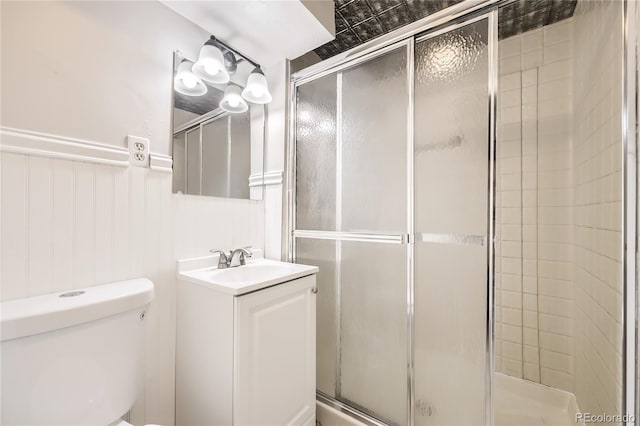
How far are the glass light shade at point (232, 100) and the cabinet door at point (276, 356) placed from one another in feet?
3.53

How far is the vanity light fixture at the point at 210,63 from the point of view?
132 centimetres

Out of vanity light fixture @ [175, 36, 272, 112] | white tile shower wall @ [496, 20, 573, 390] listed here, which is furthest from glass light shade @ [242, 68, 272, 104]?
white tile shower wall @ [496, 20, 573, 390]

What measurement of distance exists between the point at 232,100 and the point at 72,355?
136 centimetres

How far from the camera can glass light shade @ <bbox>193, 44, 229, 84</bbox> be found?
1.32 meters

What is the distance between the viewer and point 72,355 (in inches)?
31.2

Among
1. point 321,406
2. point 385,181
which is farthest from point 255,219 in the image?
point 321,406

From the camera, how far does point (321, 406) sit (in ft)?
5.11

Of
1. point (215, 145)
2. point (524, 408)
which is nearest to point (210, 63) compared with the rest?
point (215, 145)

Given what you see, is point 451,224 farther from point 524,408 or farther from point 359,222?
point 524,408

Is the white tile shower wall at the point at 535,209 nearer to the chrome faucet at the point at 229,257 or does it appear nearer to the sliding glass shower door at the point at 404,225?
the sliding glass shower door at the point at 404,225

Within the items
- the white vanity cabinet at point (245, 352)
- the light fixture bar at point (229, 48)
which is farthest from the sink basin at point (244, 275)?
the light fixture bar at point (229, 48)

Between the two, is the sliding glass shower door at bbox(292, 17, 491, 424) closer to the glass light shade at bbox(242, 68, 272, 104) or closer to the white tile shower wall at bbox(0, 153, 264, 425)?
the glass light shade at bbox(242, 68, 272, 104)

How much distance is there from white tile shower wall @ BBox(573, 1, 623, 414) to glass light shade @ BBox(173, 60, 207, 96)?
1799mm

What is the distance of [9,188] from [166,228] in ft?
1.68
